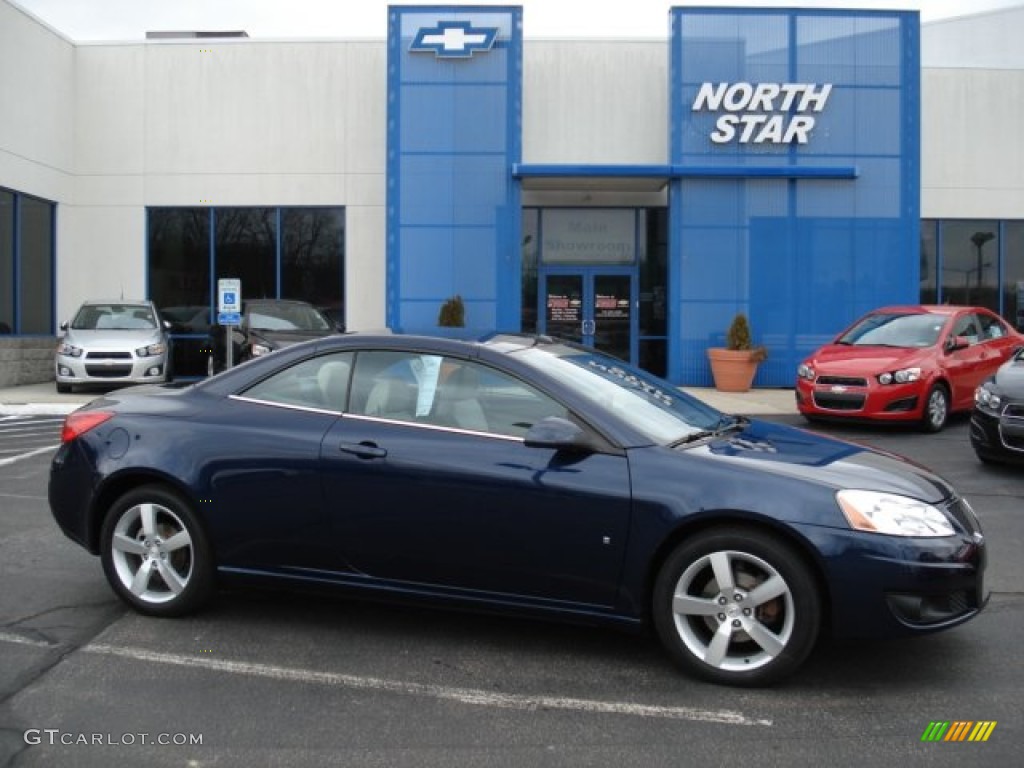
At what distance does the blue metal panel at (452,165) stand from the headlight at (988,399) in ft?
34.5

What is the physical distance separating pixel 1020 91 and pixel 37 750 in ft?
73.2

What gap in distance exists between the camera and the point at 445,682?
402 cm

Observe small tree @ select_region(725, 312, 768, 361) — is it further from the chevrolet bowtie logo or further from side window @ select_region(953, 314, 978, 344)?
the chevrolet bowtie logo

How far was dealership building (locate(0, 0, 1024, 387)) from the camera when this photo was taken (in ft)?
60.2

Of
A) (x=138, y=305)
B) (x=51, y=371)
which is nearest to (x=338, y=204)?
(x=138, y=305)

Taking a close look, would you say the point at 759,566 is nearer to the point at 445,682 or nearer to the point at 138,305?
the point at 445,682

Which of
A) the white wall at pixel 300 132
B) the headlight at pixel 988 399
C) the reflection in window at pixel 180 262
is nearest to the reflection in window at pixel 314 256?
→ the white wall at pixel 300 132

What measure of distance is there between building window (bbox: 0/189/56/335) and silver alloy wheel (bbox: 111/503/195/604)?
15.5 metres

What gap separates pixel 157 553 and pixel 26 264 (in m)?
16.6

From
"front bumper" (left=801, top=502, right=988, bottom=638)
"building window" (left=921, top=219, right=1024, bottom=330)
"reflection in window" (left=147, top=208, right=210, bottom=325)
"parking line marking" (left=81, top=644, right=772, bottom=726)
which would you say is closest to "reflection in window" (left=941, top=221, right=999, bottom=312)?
"building window" (left=921, top=219, right=1024, bottom=330)

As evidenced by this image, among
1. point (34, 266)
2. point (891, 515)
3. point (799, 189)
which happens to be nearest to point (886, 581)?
point (891, 515)

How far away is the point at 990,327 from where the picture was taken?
13508 mm

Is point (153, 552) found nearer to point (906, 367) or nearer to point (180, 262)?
point (906, 367)

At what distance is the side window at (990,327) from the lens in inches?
522
